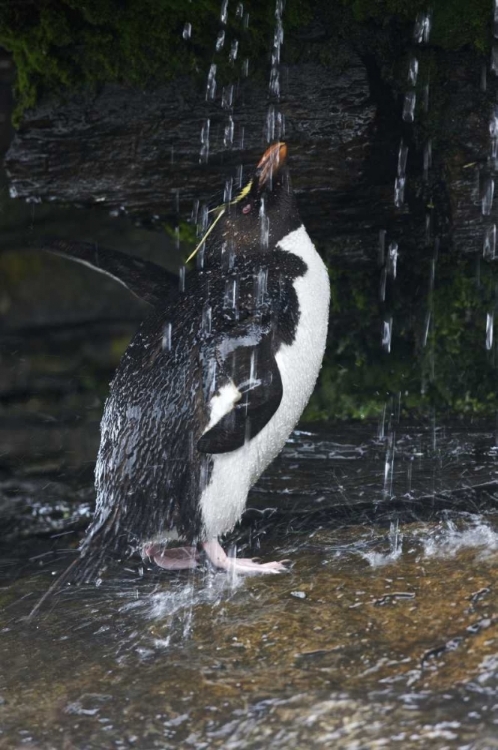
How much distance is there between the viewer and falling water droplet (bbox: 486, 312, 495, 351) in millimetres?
3711

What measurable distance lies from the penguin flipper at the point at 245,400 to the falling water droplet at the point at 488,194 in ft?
3.87

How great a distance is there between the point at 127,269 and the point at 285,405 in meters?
0.76

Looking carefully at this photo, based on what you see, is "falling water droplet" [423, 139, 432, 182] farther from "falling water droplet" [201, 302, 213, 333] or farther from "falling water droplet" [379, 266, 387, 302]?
"falling water droplet" [201, 302, 213, 333]

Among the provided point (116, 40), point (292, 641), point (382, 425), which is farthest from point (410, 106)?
point (292, 641)

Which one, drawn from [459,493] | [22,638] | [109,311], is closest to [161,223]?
[109,311]

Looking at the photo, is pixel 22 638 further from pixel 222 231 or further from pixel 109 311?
pixel 109 311

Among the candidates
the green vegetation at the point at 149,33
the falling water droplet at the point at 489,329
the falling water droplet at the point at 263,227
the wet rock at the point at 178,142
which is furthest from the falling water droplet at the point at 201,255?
the falling water droplet at the point at 489,329

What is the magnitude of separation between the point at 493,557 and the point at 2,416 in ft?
8.44

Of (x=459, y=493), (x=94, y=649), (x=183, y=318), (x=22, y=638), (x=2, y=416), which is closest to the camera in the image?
(x=94, y=649)

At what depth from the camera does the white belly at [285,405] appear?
2.50 m

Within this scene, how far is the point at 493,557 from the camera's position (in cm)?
218

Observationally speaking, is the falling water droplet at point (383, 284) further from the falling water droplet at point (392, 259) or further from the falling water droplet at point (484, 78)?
the falling water droplet at point (484, 78)

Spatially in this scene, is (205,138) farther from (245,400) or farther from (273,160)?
(245,400)

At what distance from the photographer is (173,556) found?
267 cm
